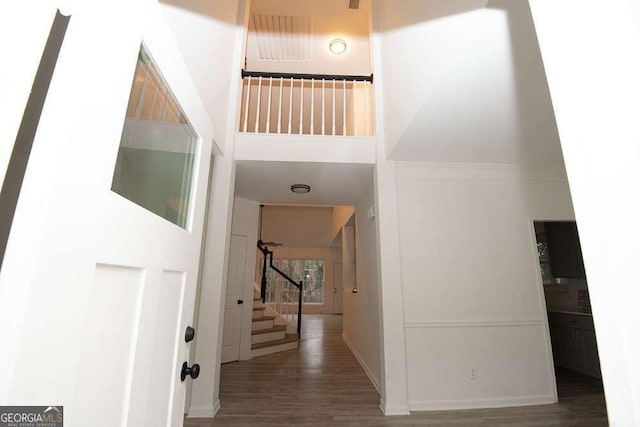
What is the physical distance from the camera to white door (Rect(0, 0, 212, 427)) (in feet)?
1.58

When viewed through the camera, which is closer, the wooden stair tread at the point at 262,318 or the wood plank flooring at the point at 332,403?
the wood plank flooring at the point at 332,403

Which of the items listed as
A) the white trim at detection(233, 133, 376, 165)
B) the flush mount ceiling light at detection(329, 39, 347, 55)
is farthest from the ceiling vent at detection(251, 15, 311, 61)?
the white trim at detection(233, 133, 376, 165)

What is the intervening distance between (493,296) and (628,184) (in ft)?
9.35

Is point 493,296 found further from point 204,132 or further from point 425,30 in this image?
point 204,132

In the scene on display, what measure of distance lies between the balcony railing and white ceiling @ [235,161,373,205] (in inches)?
19.3

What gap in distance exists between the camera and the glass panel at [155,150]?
0.83 meters

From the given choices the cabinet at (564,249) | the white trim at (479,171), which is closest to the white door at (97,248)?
the white trim at (479,171)

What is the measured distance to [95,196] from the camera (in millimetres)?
617

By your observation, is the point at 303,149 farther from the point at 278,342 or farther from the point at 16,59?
the point at 278,342

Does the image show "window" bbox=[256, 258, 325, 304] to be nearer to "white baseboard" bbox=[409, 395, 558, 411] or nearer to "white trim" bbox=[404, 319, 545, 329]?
"white trim" bbox=[404, 319, 545, 329]

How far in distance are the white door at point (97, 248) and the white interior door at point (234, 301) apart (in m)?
3.44

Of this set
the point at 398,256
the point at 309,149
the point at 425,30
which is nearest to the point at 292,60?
the point at 309,149

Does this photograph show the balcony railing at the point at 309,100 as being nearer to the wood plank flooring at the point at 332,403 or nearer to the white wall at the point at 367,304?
the white wall at the point at 367,304

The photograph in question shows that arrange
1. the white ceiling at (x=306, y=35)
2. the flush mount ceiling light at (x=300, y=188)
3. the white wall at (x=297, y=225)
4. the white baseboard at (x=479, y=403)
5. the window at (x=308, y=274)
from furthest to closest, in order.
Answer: the window at (x=308, y=274)
the white wall at (x=297, y=225)
the white ceiling at (x=306, y=35)
the flush mount ceiling light at (x=300, y=188)
the white baseboard at (x=479, y=403)
